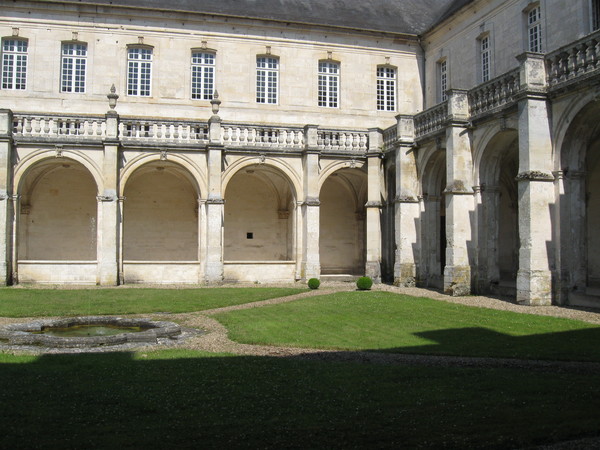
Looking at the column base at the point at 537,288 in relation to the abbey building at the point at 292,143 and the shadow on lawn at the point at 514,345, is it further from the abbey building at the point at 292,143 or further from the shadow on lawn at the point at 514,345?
the shadow on lawn at the point at 514,345

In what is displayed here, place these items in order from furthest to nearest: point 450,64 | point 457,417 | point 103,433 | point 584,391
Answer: point 450,64 → point 584,391 → point 457,417 → point 103,433

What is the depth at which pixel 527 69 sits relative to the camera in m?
15.0

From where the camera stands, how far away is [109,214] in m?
21.1

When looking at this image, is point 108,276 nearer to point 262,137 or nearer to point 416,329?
point 262,137

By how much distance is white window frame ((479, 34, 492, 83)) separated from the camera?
22.6 metres

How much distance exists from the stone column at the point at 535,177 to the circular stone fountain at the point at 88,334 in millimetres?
8640

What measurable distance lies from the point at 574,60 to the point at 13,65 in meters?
20.2

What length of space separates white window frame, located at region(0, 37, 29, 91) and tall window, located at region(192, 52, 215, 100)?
6526 millimetres

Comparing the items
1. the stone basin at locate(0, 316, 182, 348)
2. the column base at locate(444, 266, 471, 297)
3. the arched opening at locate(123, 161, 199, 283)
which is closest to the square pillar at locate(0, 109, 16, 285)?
the arched opening at locate(123, 161, 199, 283)

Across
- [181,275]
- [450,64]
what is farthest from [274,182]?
[450,64]

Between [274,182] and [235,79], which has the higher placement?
[235,79]

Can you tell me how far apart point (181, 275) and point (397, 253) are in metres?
7.82

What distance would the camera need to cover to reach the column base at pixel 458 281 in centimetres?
1772

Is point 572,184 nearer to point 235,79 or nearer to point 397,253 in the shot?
point 397,253
